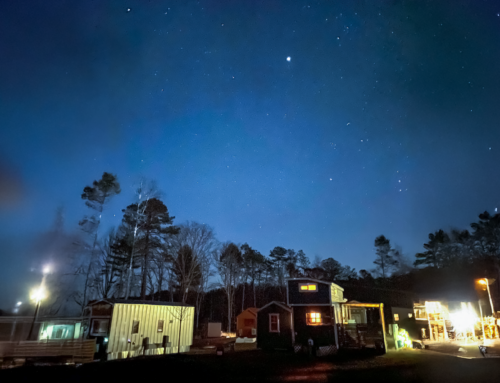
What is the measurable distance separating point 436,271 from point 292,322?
39.9 m

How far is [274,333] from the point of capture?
26781 mm

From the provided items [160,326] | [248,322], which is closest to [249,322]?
[248,322]

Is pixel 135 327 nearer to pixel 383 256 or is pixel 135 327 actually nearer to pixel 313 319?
pixel 313 319

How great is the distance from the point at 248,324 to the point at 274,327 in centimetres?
978

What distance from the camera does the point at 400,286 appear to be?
5434 centimetres

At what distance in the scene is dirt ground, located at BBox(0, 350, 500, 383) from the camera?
13156mm

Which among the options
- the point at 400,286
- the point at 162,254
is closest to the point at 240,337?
the point at 162,254

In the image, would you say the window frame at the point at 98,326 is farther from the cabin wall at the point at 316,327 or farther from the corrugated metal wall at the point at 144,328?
the cabin wall at the point at 316,327

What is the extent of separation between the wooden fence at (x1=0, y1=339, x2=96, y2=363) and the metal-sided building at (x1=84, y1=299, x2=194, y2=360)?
1.12m

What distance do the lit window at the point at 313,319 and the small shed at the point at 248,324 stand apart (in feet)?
37.5

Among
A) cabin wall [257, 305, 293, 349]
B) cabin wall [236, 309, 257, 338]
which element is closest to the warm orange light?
cabin wall [257, 305, 293, 349]

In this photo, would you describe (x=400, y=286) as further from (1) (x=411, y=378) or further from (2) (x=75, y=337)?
(2) (x=75, y=337)

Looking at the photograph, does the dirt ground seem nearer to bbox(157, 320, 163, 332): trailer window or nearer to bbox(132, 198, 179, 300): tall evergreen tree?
bbox(157, 320, 163, 332): trailer window

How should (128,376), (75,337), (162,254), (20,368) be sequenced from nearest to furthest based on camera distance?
(128,376), (20,368), (75,337), (162,254)
